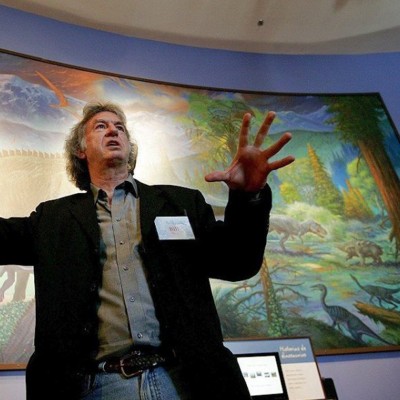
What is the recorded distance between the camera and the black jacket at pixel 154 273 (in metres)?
1.27

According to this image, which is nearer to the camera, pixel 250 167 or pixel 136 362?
pixel 136 362

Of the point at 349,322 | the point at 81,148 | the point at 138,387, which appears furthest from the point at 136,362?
the point at 349,322

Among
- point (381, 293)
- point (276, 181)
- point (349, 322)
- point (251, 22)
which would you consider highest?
point (251, 22)

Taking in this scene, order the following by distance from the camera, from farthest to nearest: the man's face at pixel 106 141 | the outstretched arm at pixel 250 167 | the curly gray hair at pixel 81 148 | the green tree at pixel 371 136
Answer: the green tree at pixel 371 136 < the curly gray hair at pixel 81 148 < the man's face at pixel 106 141 < the outstretched arm at pixel 250 167

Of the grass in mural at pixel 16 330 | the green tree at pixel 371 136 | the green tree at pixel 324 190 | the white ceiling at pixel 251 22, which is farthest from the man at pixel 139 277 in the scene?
the white ceiling at pixel 251 22

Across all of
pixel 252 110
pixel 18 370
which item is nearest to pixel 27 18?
pixel 252 110

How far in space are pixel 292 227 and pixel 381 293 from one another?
76cm

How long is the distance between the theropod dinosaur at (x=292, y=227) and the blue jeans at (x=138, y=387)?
2.78 m

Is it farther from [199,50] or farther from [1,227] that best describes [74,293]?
[199,50]

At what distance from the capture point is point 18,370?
2924 mm

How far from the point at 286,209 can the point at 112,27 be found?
7.35ft

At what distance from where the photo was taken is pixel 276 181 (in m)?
4.25

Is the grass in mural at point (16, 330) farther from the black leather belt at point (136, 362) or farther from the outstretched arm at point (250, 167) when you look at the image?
the outstretched arm at point (250, 167)

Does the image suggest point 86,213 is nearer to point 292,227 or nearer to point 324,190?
point 292,227
